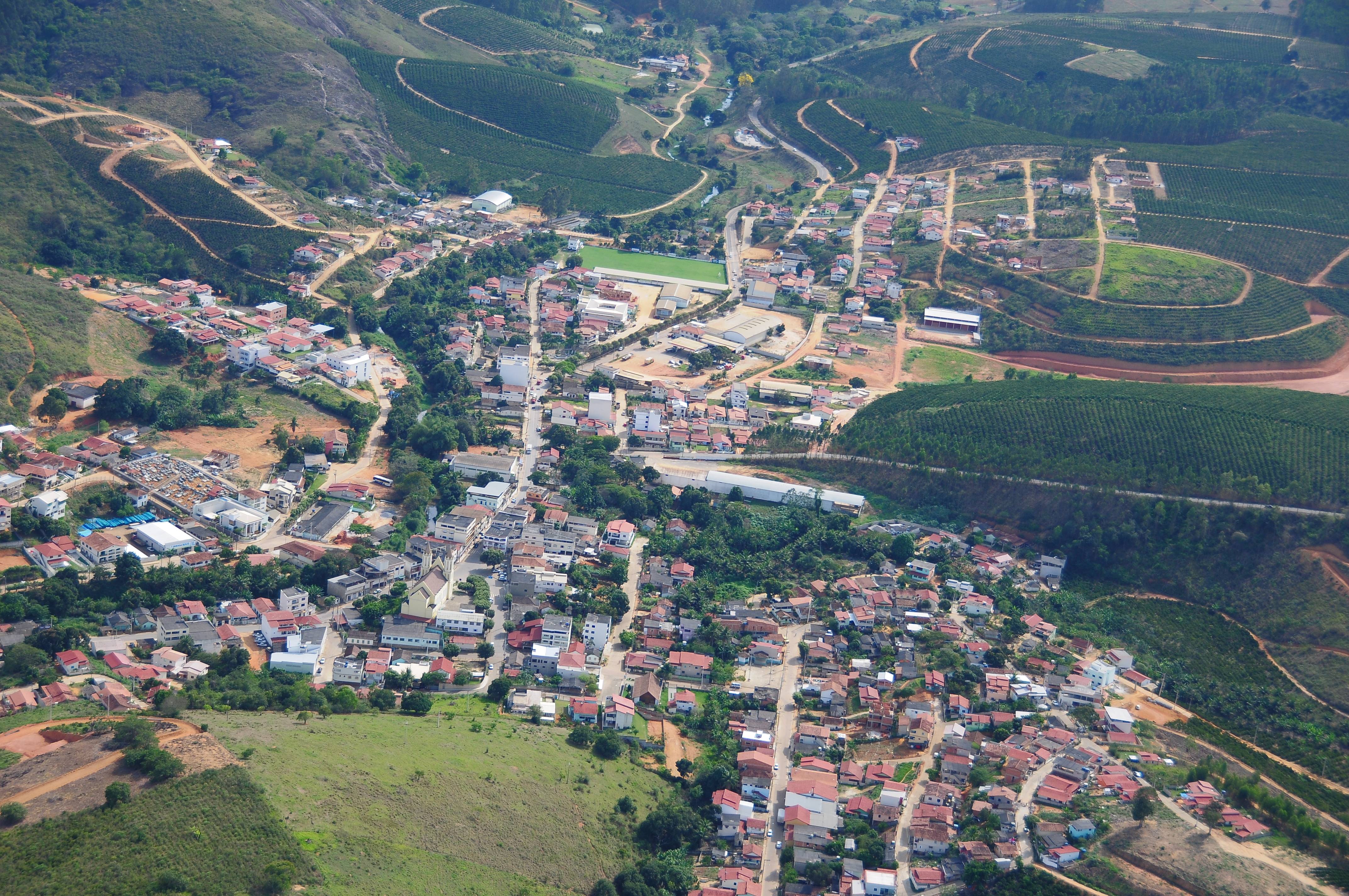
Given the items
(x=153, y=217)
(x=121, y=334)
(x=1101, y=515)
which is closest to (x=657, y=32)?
(x=153, y=217)

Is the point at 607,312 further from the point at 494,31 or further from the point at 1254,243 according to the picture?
the point at 494,31

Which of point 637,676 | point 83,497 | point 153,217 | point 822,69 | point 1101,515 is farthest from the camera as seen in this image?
point 822,69

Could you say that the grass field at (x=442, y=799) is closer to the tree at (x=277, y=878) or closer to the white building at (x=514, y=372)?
the tree at (x=277, y=878)

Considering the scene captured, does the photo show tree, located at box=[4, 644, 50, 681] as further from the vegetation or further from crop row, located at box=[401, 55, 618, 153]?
crop row, located at box=[401, 55, 618, 153]

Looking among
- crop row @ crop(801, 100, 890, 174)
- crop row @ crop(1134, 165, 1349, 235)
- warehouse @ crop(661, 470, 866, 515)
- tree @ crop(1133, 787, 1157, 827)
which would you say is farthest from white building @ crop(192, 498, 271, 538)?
crop row @ crop(1134, 165, 1349, 235)

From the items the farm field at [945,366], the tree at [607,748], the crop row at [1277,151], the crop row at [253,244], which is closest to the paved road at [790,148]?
the crop row at [1277,151]

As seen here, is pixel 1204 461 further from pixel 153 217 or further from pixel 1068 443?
pixel 153 217
